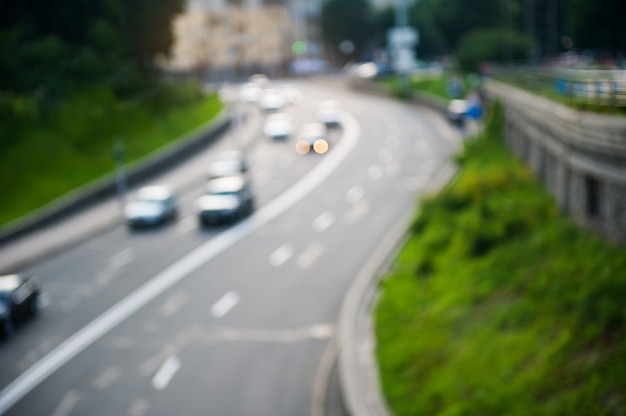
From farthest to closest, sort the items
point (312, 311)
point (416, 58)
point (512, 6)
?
point (416, 58), point (512, 6), point (312, 311)

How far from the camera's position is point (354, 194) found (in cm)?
4953

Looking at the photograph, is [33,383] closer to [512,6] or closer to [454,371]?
[454,371]

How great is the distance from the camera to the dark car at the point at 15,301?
27922 millimetres

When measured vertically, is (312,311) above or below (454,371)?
below

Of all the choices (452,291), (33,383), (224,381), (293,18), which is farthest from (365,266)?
(293,18)

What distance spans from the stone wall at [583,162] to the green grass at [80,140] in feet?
79.8

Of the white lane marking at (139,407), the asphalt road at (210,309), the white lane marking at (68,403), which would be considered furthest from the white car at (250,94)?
the white lane marking at (139,407)

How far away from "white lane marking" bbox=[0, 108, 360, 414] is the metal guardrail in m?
14.3

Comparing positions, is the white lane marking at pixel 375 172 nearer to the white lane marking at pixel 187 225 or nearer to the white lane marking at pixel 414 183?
the white lane marking at pixel 414 183

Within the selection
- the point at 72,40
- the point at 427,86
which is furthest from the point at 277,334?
the point at 427,86

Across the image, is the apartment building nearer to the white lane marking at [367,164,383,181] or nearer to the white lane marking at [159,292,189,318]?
the white lane marking at [367,164,383,181]

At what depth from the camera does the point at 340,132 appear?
233 ft

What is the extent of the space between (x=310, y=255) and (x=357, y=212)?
26.0 feet

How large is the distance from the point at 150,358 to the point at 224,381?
9.99 ft
